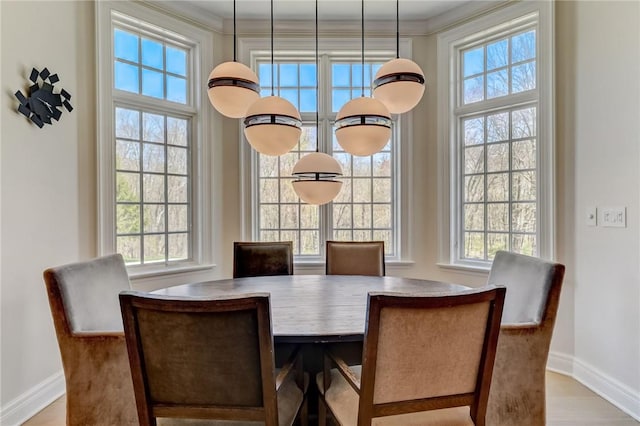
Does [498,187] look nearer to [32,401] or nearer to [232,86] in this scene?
[232,86]

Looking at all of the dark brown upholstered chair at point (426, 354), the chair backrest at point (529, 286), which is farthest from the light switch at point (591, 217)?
the dark brown upholstered chair at point (426, 354)

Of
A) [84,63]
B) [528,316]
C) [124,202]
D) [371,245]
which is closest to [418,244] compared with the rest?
[371,245]

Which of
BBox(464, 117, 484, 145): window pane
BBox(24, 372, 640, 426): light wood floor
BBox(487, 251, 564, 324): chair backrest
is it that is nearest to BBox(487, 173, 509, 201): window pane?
BBox(464, 117, 484, 145): window pane

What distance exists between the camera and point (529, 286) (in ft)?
5.44

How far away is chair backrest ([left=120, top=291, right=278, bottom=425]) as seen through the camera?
1.04m

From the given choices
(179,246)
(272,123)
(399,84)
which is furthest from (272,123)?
(179,246)

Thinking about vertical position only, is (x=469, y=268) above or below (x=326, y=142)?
below

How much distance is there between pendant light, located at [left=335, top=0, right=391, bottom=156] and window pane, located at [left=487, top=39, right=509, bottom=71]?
1937 mm

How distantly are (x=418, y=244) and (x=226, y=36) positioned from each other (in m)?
2.69

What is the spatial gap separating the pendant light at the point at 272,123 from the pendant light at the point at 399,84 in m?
0.49

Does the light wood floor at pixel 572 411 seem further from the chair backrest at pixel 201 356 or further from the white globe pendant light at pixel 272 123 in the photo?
the white globe pendant light at pixel 272 123

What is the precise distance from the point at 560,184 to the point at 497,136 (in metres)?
0.68

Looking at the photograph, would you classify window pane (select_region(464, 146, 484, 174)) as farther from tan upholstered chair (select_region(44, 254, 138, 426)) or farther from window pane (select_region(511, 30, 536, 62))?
tan upholstered chair (select_region(44, 254, 138, 426))

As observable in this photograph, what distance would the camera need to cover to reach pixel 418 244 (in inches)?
133
